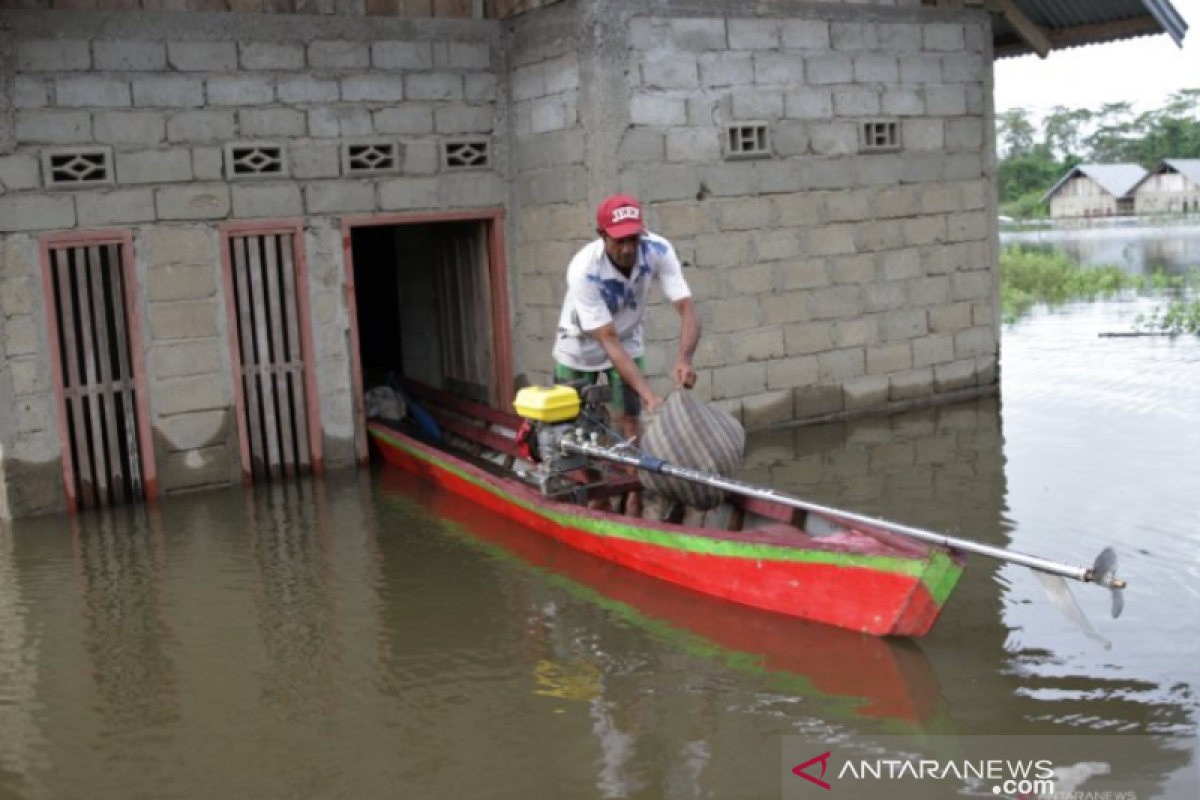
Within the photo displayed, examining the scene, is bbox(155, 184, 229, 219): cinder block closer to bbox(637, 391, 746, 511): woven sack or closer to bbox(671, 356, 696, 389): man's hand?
bbox(671, 356, 696, 389): man's hand

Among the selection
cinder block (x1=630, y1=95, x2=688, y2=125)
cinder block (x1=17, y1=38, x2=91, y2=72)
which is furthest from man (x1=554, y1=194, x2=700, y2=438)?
cinder block (x1=17, y1=38, x2=91, y2=72)

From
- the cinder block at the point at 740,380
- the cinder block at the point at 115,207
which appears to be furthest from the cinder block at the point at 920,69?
the cinder block at the point at 115,207

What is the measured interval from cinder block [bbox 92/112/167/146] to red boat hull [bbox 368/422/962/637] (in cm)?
389

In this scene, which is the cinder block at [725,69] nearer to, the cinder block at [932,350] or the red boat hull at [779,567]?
the cinder block at [932,350]

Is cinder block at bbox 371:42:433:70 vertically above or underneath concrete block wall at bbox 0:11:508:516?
above

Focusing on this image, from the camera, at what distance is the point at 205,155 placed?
31.9ft

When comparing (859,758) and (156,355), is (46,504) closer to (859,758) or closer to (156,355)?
(156,355)

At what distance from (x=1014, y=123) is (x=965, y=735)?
7301 centimetres

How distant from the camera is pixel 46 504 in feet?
30.7

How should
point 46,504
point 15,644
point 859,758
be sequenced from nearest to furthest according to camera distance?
point 859,758 < point 15,644 < point 46,504

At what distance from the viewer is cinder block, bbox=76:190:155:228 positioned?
9328 mm

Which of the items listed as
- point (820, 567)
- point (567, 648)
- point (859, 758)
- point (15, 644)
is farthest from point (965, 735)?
point (15, 644)

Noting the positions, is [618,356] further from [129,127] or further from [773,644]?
[129,127]

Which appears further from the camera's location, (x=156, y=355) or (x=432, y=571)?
A: (x=156, y=355)
